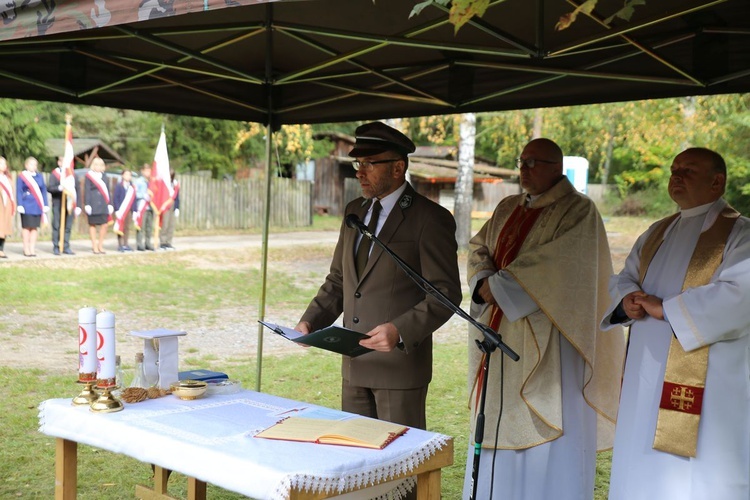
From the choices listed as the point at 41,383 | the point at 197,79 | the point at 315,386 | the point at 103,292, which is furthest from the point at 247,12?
the point at 103,292

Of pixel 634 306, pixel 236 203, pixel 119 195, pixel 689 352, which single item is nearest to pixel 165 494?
pixel 634 306

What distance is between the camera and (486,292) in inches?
166

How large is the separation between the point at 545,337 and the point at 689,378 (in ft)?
2.42

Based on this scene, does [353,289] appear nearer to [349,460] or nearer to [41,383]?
[349,460]

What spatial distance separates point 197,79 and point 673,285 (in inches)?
124

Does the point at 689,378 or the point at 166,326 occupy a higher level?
the point at 689,378

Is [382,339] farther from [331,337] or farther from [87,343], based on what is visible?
[87,343]

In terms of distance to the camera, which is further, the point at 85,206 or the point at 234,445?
the point at 85,206

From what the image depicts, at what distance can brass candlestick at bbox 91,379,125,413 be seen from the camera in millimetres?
3117

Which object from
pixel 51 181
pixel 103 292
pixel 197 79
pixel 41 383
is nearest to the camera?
pixel 197 79

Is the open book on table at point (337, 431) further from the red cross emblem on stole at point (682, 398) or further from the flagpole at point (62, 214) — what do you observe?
the flagpole at point (62, 214)

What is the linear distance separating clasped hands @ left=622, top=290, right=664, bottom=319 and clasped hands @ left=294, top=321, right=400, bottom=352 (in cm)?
108

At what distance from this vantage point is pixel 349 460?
8.52ft

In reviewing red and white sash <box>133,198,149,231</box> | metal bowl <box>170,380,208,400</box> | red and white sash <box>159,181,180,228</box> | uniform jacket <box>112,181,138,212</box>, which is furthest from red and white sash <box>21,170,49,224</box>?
metal bowl <box>170,380,208,400</box>
